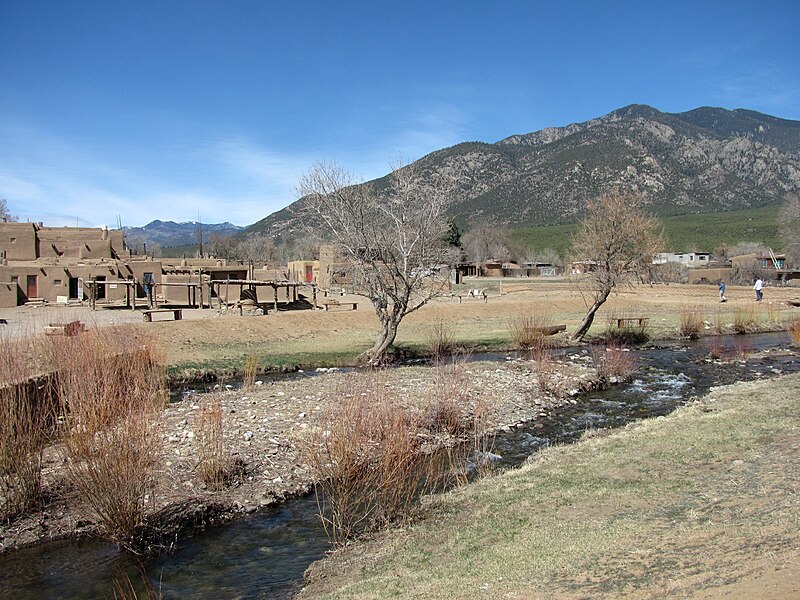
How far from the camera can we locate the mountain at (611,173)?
468 ft

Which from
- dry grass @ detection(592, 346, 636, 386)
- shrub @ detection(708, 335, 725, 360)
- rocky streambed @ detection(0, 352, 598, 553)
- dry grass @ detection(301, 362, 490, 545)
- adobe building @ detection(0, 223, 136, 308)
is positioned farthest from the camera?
adobe building @ detection(0, 223, 136, 308)

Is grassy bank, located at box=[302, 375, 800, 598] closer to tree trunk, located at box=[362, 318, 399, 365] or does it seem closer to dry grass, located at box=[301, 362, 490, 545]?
dry grass, located at box=[301, 362, 490, 545]

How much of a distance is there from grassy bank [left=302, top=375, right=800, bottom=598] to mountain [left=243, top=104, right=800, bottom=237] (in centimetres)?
12597

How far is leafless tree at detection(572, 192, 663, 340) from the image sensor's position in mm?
26094

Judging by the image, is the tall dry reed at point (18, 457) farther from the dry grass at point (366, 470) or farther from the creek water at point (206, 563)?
the dry grass at point (366, 470)

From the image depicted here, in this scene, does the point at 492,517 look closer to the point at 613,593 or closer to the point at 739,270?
the point at 613,593

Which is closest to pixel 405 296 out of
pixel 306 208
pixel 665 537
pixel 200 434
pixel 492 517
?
pixel 306 208

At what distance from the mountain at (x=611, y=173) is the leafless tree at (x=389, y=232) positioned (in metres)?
112

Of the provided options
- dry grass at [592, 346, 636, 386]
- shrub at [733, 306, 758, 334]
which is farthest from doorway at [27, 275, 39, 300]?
shrub at [733, 306, 758, 334]

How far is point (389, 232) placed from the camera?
74.7 feet

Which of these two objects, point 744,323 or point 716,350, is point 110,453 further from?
point 744,323

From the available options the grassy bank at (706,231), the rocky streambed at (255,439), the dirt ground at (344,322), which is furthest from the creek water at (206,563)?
the grassy bank at (706,231)

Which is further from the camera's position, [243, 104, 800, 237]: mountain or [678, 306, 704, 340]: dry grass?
[243, 104, 800, 237]: mountain

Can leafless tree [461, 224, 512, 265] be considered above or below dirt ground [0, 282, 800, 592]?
above
